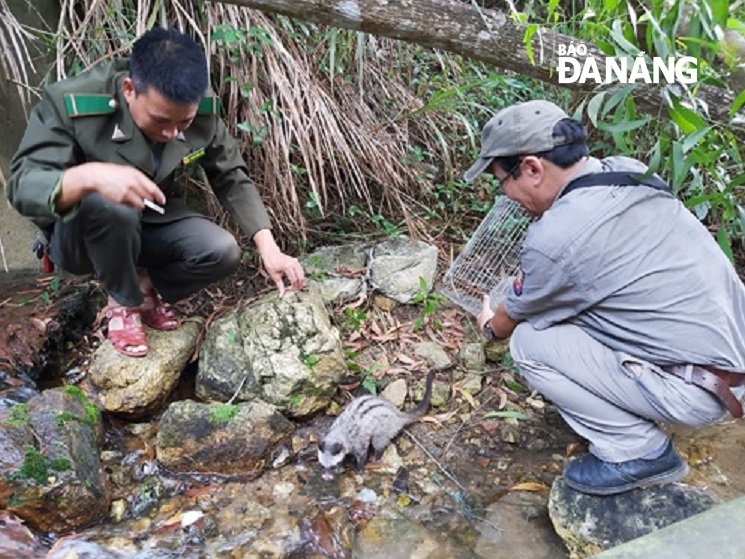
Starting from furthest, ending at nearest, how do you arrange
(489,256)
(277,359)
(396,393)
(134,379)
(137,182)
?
(489,256), (396,393), (277,359), (134,379), (137,182)

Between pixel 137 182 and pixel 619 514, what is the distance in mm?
1955

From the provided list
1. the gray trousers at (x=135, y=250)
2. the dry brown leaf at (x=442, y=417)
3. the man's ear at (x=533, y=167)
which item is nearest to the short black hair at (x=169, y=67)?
the gray trousers at (x=135, y=250)

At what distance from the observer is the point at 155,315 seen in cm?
301

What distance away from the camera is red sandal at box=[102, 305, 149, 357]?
9.09 ft

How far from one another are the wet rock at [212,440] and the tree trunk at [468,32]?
158 centimetres

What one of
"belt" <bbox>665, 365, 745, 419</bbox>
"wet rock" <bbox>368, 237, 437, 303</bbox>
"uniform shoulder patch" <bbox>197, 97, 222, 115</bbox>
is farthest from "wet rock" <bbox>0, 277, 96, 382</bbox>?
"belt" <bbox>665, 365, 745, 419</bbox>

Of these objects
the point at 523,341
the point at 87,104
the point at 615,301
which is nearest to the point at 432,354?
the point at 523,341

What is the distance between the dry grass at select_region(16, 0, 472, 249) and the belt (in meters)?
1.89

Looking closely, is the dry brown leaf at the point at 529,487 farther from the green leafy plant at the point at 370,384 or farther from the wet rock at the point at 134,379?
the wet rock at the point at 134,379

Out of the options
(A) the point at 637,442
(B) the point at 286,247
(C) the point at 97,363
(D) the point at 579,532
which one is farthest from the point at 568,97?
(C) the point at 97,363

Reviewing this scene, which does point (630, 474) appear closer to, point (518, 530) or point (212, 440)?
point (518, 530)

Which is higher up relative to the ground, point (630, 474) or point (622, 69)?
point (622, 69)

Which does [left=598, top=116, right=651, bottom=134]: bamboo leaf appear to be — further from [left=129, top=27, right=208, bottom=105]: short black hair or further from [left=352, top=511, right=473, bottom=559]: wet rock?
[left=352, top=511, right=473, bottom=559]: wet rock

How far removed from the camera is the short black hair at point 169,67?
89.2 inches
